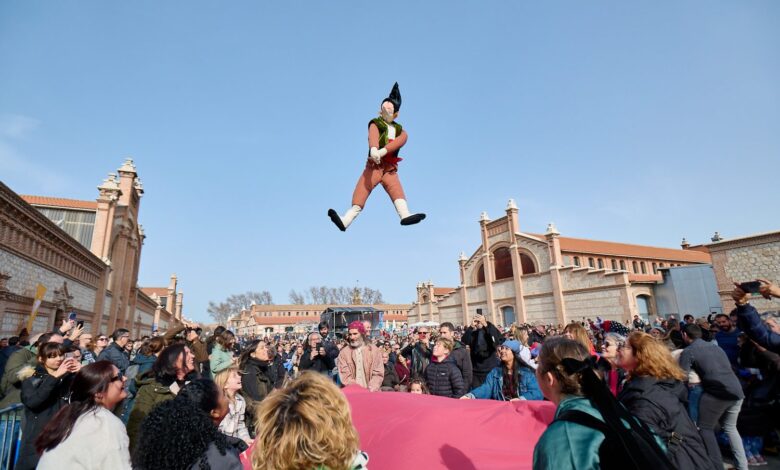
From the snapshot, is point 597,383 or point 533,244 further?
point 533,244

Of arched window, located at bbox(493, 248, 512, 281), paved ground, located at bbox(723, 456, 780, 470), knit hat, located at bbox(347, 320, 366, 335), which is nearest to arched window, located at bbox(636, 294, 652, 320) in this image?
arched window, located at bbox(493, 248, 512, 281)

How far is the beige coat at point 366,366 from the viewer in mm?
6812

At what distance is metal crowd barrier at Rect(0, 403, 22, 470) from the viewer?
4.40 m

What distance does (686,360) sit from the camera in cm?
505

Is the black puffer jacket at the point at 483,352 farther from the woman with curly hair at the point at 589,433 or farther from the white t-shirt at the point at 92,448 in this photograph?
the white t-shirt at the point at 92,448

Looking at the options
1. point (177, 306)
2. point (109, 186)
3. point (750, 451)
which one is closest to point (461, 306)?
point (109, 186)

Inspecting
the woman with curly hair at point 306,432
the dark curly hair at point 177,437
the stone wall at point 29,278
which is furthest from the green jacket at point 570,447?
the stone wall at point 29,278

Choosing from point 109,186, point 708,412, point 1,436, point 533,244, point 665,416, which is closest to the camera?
point 665,416

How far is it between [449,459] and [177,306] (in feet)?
269

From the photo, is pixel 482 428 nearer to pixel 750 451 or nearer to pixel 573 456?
pixel 573 456

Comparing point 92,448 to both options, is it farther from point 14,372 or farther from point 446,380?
point 446,380

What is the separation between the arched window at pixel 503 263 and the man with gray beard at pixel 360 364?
34104 mm

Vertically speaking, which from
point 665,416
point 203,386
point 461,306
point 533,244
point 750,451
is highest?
point 533,244

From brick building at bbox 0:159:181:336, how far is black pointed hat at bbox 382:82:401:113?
39.7ft
